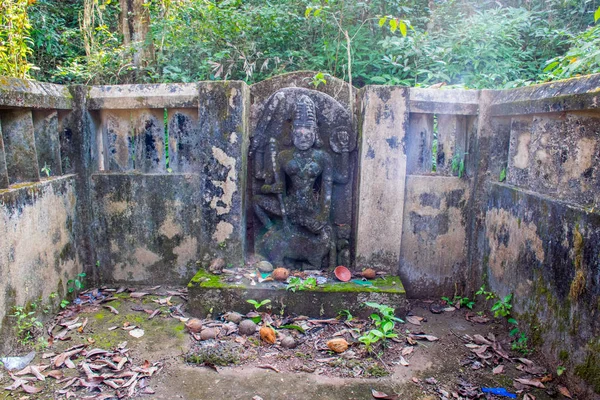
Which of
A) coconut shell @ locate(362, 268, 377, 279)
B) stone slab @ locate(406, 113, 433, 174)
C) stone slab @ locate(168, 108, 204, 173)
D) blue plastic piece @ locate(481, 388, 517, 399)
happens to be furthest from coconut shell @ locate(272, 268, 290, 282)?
blue plastic piece @ locate(481, 388, 517, 399)

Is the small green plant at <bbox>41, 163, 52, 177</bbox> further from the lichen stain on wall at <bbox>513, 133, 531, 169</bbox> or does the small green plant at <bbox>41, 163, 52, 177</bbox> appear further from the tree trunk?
the lichen stain on wall at <bbox>513, 133, 531, 169</bbox>

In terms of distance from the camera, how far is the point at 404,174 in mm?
3975

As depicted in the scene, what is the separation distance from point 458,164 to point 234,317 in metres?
2.60

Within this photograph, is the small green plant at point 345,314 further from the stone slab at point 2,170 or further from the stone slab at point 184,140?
the stone slab at point 2,170

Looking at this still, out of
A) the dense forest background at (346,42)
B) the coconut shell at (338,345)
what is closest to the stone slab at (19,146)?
the dense forest background at (346,42)

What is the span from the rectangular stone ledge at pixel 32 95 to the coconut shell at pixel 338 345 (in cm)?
305

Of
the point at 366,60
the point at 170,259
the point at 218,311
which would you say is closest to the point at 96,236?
the point at 170,259

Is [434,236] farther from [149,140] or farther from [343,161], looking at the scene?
[149,140]

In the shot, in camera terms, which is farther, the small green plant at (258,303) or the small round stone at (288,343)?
the small green plant at (258,303)

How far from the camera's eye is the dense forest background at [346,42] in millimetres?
5418

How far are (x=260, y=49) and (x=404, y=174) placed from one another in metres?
3.16

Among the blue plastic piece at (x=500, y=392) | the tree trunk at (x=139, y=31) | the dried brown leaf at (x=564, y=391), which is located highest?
the tree trunk at (x=139, y=31)

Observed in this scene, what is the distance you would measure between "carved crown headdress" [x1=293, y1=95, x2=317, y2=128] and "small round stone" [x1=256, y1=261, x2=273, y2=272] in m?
1.39

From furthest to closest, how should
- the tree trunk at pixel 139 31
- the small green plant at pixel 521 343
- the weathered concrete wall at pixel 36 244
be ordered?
the tree trunk at pixel 139 31 < the small green plant at pixel 521 343 < the weathered concrete wall at pixel 36 244
